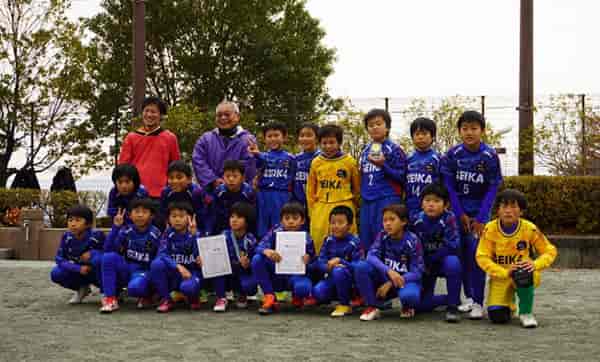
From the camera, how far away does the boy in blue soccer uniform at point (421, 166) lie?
297 inches

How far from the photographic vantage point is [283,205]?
8.26 metres

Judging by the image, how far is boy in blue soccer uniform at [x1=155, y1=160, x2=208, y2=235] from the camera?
26.3 feet

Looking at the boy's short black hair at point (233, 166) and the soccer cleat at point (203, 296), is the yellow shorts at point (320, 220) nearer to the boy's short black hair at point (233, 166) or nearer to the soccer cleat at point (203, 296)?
the boy's short black hair at point (233, 166)

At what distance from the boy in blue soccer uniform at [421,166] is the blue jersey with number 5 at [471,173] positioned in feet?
0.35

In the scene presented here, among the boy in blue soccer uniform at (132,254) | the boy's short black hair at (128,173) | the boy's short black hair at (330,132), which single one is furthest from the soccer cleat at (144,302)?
the boy's short black hair at (330,132)

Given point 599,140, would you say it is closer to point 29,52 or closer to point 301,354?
point 301,354

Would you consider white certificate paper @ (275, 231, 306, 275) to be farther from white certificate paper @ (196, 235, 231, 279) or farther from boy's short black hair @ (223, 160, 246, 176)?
boy's short black hair @ (223, 160, 246, 176)

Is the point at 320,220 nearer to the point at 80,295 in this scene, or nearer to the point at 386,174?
the point at 386,174

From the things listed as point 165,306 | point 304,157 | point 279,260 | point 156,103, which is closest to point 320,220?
point 279,260

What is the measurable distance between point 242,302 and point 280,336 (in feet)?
5.62

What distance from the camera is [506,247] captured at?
22.8 feet

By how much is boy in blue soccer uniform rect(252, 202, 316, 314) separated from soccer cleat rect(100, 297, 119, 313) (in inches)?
49.3

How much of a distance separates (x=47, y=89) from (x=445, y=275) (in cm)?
1746

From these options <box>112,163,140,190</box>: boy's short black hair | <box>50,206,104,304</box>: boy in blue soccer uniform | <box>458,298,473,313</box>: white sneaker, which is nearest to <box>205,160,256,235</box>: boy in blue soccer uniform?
<box>112,163,140,190</box>: boy's short black hair
